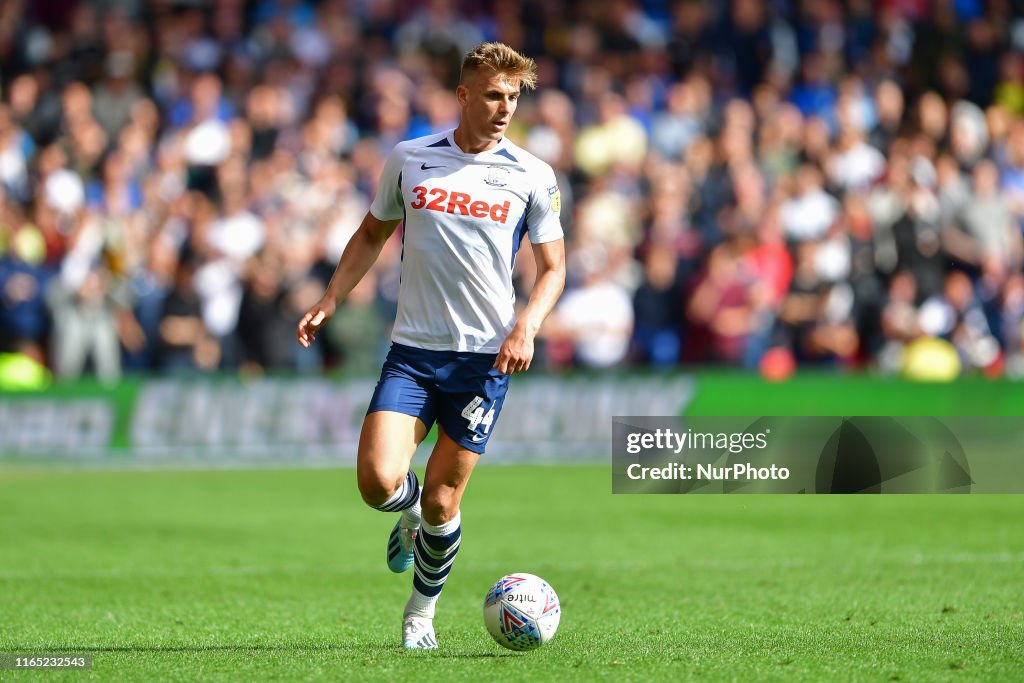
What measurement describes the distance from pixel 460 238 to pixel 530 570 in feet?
13.3

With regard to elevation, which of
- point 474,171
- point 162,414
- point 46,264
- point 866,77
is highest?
point 474,171

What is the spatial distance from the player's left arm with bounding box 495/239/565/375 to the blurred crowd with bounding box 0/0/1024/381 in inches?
428

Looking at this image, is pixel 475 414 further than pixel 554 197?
No

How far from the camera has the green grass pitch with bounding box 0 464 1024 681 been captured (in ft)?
23.1

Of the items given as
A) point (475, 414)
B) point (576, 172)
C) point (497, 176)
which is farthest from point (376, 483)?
point (576, 172)

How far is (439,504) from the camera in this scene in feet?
24.3

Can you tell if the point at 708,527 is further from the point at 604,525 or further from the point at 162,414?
the point at 162,414

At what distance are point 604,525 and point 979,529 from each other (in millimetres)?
3050

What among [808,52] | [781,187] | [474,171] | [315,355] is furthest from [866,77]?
[474,171]

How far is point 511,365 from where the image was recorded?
7141 millimetres

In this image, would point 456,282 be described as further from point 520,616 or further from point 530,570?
point 530,570

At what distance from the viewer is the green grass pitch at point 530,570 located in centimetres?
704

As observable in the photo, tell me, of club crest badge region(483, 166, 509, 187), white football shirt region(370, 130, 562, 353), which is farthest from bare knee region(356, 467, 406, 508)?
club crest badge region(483, 166, 509, 187)

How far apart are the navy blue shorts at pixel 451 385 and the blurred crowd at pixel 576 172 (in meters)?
10.8
